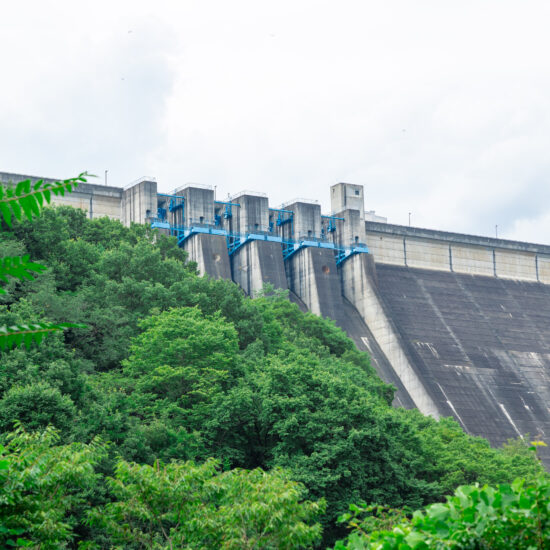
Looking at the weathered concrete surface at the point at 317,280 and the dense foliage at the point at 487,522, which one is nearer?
the dense foliage at the point at 487,522

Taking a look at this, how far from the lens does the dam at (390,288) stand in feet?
169

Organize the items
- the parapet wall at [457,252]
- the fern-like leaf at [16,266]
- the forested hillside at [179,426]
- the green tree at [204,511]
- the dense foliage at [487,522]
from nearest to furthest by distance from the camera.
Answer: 1. the fern-like leaf at [16,266]
2. the dense foliage at [487,522]
3. the green tree at [204,511]
4. the forested hillside at [179,426]
5. the parapet wall at [457,252]

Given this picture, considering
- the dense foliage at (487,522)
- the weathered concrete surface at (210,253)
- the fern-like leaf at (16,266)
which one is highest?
the weathered concrete surface at (210,253)

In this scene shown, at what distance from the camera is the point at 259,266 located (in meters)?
52.9

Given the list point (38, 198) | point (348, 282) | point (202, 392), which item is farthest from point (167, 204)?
point (38, 198)

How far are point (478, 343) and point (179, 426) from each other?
1338 inches

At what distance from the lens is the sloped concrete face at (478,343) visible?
5050 cm

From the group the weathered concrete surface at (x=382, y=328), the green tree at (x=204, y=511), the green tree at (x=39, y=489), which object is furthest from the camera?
the weathered concrete surface at (x=382, y=328)

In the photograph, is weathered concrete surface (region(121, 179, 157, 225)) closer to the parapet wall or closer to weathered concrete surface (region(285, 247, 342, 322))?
weathered concrete surface (region(285, 247, 342, 322))

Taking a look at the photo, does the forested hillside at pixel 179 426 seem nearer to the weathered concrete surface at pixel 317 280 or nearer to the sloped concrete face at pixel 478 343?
the sloped concrete face at pixel 478 343

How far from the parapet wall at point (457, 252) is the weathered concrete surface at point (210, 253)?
11061mm

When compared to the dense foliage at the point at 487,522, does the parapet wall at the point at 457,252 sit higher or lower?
higher

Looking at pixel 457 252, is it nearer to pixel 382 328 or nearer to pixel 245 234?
pixel 382 328

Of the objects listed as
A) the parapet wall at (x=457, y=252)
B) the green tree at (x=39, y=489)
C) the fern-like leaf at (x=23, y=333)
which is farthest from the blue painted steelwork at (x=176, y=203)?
the fern-like leaf at (x=23, y=333)
